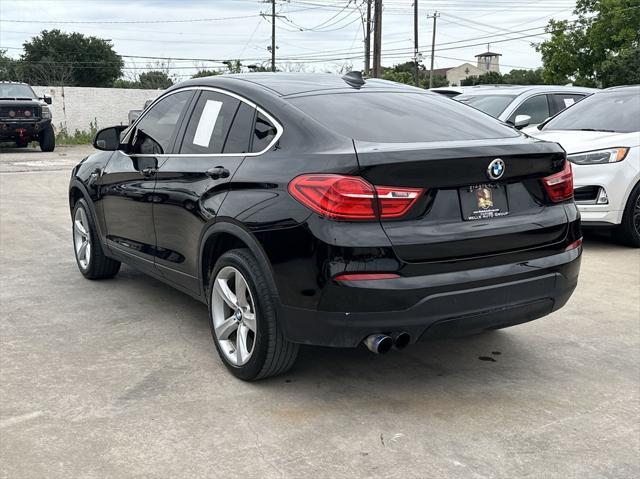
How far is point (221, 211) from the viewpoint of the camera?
3.87 metres

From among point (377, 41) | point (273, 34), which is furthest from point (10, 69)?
point (377, 41)

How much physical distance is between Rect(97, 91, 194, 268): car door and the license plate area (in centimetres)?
212

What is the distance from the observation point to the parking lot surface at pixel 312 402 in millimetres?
3041

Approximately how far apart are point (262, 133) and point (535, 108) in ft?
24.8

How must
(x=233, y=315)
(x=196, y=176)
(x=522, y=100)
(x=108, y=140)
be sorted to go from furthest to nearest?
(x=522, y=100)
(x=108, y=140)
(x=196, y=176)
(x=233, y=315)

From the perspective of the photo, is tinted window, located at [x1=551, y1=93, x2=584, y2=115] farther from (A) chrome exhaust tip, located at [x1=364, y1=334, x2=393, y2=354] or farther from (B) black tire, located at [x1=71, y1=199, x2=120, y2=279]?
(A) chrome exhaust tip, located at [x1=364, y1=334, x2=393, y2=354]

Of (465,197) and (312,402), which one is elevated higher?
(465,197)

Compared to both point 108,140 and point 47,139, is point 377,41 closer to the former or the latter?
point 47,139

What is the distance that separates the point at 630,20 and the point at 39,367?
53.9 meters

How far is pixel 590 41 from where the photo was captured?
2029 inches

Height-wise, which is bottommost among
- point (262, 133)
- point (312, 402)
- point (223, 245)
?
point (312, 402)

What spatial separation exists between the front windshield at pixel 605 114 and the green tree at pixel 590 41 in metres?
43.2

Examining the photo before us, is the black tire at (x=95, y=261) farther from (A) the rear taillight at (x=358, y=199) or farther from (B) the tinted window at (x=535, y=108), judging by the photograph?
(B) the tinted window at (x=535, y=108)

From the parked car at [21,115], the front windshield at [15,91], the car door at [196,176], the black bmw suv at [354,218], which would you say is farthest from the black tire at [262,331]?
the front windshield at [15,91]
